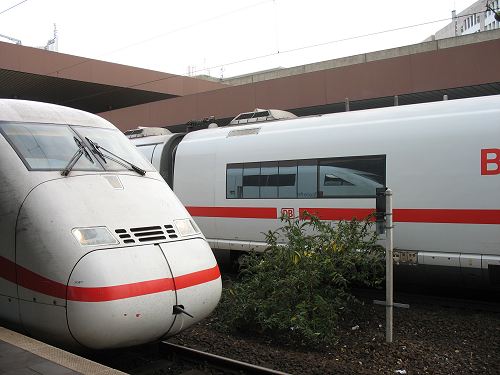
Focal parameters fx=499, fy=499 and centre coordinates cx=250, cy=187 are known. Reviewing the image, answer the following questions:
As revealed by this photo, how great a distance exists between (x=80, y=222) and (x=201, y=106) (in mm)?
Answer: 15116

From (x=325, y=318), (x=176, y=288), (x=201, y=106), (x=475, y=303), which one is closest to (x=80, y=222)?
(x=176, y=288)

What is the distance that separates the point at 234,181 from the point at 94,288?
5.86 m

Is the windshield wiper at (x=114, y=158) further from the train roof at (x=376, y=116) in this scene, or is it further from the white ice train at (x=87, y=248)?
the train roof at (x=376, y=116)

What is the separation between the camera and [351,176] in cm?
823

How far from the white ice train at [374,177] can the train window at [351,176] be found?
17 mm

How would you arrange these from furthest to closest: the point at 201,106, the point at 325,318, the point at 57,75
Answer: the point at 57,75 → the point at 201,106 → the point at 325,318

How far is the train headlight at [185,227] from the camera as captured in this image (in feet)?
17.2

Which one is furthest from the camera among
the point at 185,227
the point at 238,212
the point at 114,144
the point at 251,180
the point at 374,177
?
the point at 238,212

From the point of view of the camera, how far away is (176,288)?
4.58m

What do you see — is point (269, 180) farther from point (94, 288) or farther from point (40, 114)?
point (94, 288)

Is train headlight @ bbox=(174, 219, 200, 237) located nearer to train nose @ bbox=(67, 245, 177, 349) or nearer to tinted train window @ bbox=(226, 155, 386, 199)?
train nose @ bbox=(67, 245, 177, 349)

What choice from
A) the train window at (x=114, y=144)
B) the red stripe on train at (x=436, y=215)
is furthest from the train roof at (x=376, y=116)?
the train window at (x=114, y=144)

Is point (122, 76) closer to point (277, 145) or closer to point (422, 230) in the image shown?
point (277, 145)

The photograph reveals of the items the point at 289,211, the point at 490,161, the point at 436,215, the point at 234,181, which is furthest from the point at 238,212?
the point at 490,161
